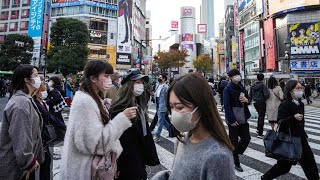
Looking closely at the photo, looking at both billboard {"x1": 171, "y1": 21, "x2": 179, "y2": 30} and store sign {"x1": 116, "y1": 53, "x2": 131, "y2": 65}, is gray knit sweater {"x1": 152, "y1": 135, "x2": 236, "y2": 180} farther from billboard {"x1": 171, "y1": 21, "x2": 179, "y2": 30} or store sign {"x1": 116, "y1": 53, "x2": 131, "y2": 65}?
billboard {"x1": 171, "y1": 21, "x2": 179, "y2": 30}

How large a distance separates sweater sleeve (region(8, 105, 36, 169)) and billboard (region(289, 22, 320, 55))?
4255cm

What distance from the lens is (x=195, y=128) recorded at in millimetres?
1482

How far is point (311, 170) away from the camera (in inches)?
139

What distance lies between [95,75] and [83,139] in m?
0.61

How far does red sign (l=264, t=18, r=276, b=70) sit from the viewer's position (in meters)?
43.3

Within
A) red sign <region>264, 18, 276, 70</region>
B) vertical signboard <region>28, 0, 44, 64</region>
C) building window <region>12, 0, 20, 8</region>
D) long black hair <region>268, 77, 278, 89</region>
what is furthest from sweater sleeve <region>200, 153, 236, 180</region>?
building window <region>12, 0, 20, 8</region>

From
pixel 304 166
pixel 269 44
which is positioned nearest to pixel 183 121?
pixel 304 166

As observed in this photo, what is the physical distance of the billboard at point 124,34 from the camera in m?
50.7

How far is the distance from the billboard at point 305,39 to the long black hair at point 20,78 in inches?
1662

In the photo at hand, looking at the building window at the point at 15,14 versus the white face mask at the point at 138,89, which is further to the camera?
the building window at the point at 15,14

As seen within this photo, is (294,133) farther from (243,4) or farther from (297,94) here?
(243,4)

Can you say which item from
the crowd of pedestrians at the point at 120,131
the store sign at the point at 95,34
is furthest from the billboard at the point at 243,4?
the crowd of pedestrians at the point at 120,131

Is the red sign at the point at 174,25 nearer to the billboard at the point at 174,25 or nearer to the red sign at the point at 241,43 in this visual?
the billboard at the point at 174,25

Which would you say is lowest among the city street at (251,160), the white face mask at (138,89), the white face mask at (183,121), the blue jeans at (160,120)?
the city street at (251,160)
